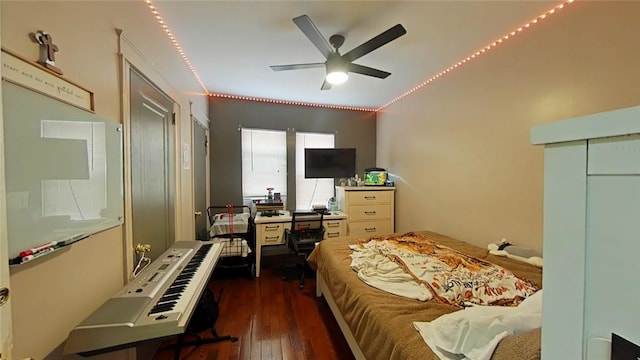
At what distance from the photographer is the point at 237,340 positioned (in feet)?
6.47

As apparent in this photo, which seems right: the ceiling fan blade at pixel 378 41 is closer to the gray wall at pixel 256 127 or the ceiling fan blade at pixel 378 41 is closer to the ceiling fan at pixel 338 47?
the ceiling fan at pixel 338 47

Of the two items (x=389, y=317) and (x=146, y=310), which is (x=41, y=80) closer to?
(x=146, y=310)

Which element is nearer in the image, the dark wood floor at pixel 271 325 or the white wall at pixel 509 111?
the white wall at pixel 509 111

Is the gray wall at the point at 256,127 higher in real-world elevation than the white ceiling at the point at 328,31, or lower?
lower

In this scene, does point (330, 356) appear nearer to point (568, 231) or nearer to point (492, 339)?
point (492, 339)

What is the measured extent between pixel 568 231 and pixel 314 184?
391cm

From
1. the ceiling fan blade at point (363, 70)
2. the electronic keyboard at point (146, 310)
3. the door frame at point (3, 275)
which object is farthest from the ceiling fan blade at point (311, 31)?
the electronic keyboard at point (146, 310)

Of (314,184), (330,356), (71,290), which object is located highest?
(314,184)

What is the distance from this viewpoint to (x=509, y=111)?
2178 mm

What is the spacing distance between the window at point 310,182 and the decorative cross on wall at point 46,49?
3.32 m

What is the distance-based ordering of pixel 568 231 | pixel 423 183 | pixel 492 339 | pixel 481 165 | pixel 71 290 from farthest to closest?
1. pixel 423 183
2. pixel 481 165
3. pixel 71 290
4. pixel 492 339
5. pixel 568 231

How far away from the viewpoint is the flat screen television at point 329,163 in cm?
399

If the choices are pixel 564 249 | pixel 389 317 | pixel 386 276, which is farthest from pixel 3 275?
pixel 386 276

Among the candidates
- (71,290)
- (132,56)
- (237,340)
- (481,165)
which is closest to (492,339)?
(71,290)
